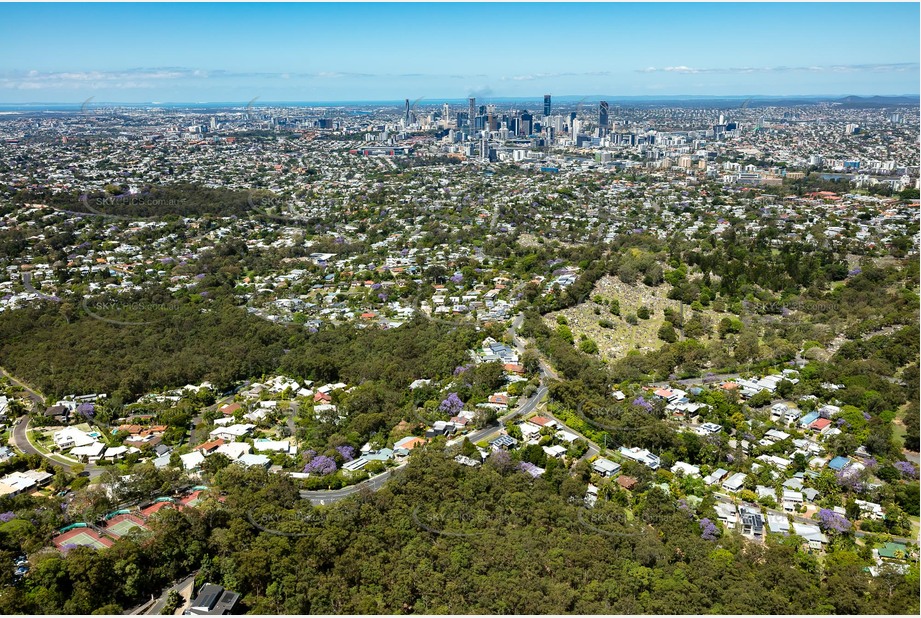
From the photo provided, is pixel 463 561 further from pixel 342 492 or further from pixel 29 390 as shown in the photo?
pixel 29 390

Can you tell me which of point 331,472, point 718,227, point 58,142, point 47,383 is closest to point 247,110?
point 58,142

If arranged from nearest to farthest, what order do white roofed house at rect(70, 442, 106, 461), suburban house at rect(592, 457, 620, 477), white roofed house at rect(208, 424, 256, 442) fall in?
1. suburban house at rect(592, 457, 620, 477)
2. white roofed house at rect(70, 442, 106, 461)
3. white roofed house at rect(208, 424, 256, 442)

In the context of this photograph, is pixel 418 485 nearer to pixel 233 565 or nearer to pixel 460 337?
pixel 233 565

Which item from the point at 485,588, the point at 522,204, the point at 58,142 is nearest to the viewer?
the point at 485,588

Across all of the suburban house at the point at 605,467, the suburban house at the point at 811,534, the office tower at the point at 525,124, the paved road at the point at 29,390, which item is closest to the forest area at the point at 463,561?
the suburban house at the point at 811,534

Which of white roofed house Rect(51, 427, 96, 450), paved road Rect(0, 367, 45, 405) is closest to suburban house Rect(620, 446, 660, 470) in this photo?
white roofed house Rect(51, 427, 96, 450)

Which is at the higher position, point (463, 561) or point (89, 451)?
point (463, 561)
